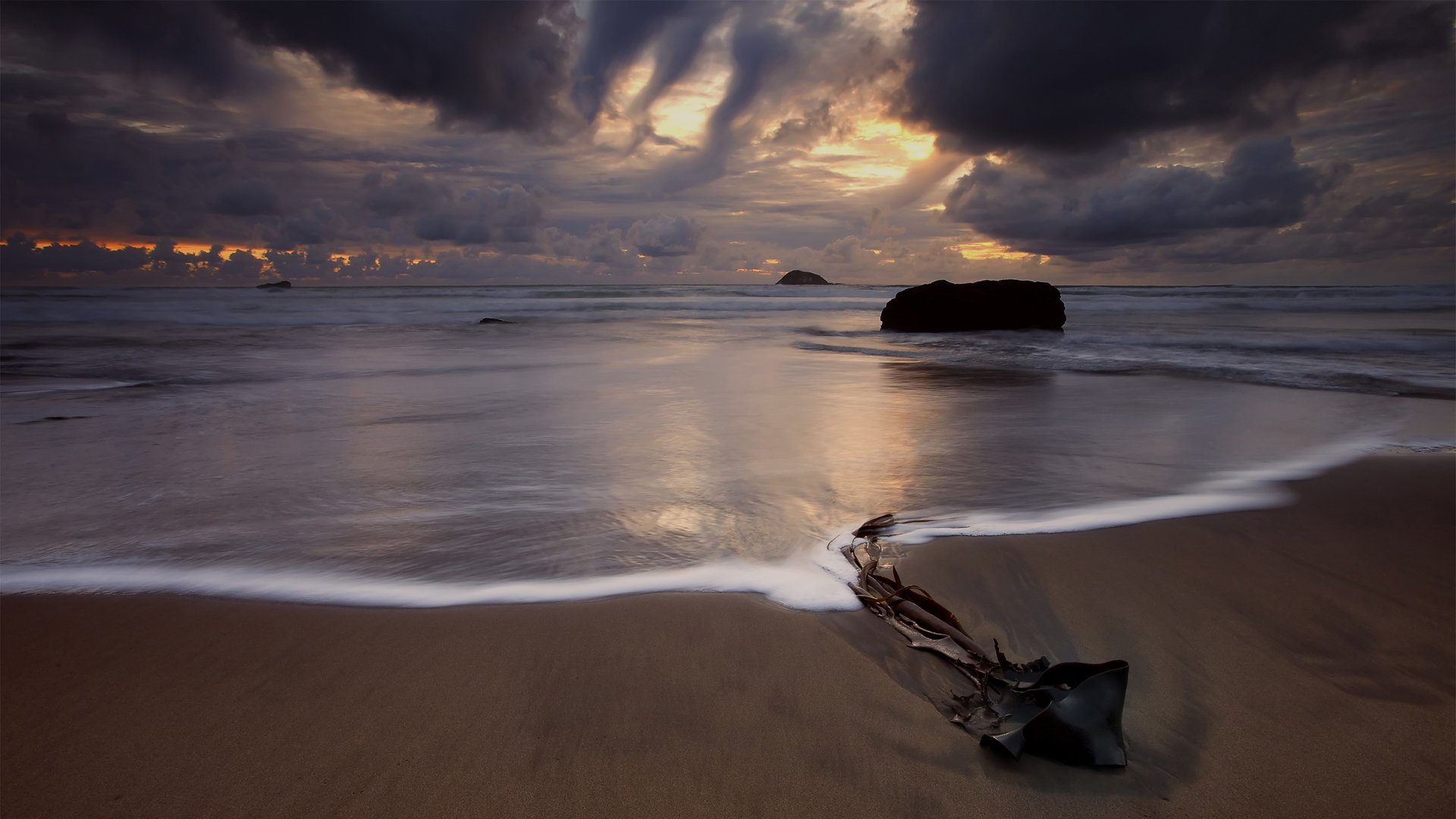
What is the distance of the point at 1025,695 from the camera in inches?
57.1

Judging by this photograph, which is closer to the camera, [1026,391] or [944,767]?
[944,767]

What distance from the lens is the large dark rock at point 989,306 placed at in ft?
52.3

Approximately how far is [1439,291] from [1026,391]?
176ft

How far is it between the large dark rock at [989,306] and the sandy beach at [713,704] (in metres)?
14.7

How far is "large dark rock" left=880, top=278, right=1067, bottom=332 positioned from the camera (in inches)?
627

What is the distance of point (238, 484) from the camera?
3375mm

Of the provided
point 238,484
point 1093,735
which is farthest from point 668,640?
point 238,484

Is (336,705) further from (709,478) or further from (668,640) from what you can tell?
(709,478)

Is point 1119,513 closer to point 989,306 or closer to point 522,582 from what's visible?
point 522,582

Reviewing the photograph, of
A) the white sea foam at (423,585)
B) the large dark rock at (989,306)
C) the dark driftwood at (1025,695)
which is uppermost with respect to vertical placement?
the large dark rock at (989,306)

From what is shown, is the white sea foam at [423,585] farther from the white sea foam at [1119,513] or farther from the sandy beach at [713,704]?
the white sea foam at [1119,513]

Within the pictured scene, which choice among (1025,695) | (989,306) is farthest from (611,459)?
(989,306)

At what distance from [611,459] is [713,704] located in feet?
8.19

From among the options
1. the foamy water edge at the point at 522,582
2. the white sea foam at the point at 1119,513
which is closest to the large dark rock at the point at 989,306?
the white sea foam at the point at 1119,513
